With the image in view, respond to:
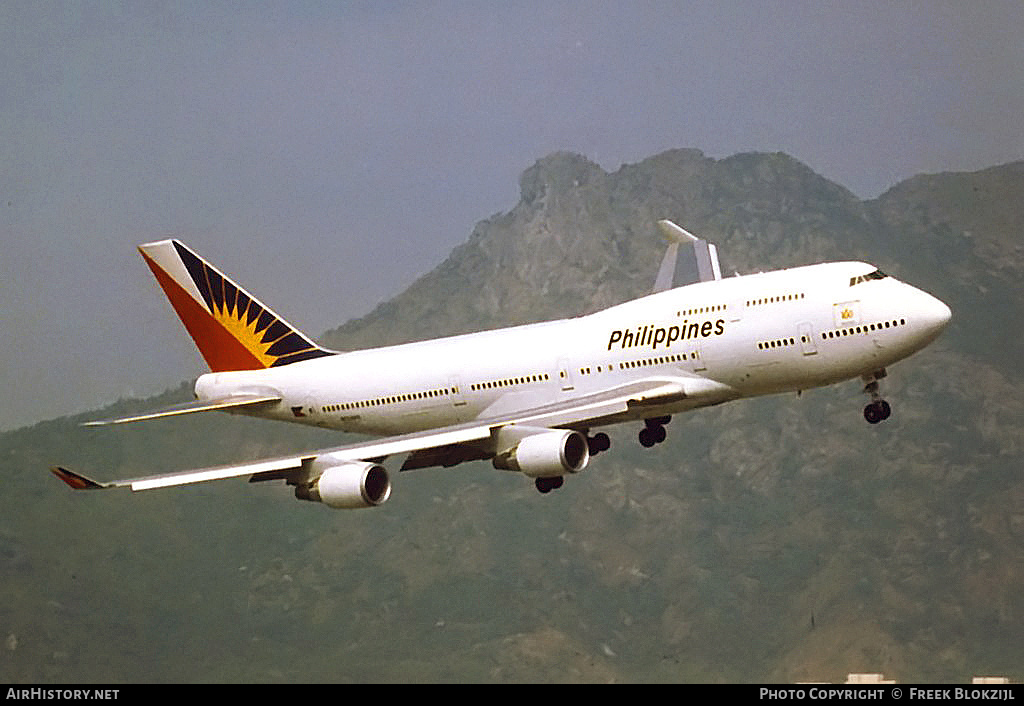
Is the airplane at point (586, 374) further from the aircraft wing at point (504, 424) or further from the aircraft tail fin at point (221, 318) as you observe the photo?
the aircraft tail fin at point (221, 318)

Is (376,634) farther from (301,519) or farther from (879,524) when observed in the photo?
(879,524)

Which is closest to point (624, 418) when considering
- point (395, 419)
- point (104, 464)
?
point (395, 419)

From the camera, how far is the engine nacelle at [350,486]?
5838 centimetres

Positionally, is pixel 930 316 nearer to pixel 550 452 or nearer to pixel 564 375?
pixel 564 375

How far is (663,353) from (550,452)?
5.10 metres

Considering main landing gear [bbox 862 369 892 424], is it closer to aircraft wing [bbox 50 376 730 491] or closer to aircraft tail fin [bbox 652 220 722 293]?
aircraft wing [bbox 50 376 730 491]

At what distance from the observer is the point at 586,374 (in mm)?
62656

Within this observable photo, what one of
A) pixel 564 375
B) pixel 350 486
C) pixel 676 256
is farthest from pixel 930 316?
pixel 350 486

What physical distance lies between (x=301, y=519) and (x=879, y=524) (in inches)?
1718

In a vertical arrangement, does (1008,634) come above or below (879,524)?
below

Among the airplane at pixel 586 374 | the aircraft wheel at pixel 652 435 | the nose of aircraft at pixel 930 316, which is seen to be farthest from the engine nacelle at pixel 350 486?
the nose of aircraft at pixel 930 316

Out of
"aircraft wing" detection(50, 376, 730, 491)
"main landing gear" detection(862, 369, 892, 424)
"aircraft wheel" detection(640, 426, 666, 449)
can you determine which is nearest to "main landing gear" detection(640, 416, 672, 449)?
"aircraft wheel" detection(640, 426, 666, 449)

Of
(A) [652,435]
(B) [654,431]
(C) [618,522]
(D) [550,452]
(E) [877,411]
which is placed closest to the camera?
(D) [550,452]

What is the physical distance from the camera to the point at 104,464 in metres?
126
